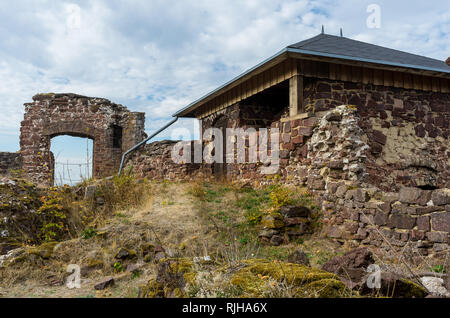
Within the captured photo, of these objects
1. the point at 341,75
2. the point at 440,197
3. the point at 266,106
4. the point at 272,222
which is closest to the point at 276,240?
the point at 272,222

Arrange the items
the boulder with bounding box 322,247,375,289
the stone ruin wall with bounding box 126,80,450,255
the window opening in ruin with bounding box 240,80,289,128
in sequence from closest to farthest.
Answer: the boulder with bounding box 322,247,375,289 → the stone ruin wall with bounding box 126,80,450,255 → the window opening in ruin with bounding box 240,80,289,128

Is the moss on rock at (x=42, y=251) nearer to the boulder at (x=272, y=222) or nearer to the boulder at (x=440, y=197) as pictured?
the boulder at (x=272, y=222)

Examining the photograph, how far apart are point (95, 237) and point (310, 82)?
6127 mm

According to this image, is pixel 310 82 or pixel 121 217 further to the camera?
pixel 310 82

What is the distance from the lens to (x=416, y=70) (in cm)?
916

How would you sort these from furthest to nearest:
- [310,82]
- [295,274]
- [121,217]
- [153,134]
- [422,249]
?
[153,134] < [310,82] < [121,217] < [422,249] < [295,274]

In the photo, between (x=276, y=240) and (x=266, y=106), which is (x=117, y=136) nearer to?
(x=266, y=106)

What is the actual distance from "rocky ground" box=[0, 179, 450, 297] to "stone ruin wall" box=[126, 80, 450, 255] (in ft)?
1.19

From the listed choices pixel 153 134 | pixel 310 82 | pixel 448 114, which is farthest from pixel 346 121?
pixel 153 134

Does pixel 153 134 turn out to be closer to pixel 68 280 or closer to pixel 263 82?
pixel 263 82

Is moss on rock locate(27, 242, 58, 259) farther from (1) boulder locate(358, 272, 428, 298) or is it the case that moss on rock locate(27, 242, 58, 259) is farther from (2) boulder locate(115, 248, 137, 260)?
(1) boulder locate(358, 272, 428, 298)

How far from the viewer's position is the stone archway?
1611 centimetres

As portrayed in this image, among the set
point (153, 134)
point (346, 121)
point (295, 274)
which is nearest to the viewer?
point (295, 274)

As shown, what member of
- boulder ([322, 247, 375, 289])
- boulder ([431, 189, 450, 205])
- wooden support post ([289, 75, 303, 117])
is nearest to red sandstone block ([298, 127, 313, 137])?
wooden support post ([289, 75, 303, 117])
